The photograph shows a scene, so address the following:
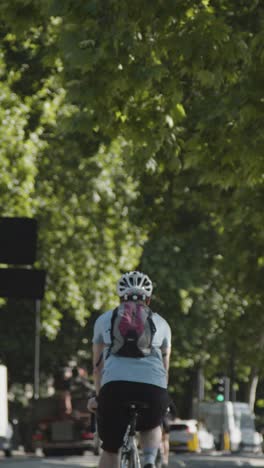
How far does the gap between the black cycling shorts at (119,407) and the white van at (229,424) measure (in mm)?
47292

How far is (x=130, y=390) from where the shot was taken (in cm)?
901

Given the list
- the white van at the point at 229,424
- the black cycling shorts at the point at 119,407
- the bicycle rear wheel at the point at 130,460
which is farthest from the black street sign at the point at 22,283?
the white van at the point at 229,424

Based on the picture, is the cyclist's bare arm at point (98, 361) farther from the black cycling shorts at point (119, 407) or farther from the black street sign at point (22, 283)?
the black street sign at point (22, 283)

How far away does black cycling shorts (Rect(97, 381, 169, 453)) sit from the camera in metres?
8.98

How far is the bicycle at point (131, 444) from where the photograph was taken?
29.2 feet

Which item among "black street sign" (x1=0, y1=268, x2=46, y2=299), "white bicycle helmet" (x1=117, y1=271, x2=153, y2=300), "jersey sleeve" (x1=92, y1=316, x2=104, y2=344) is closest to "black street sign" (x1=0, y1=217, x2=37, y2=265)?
"black street sign" (x1=0, y1=268, x2=46, y2=299)

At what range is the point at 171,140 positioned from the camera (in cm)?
1686

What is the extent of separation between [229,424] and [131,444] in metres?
51.2

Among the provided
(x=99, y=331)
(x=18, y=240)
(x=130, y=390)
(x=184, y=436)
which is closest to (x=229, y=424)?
(x=184, y=436)

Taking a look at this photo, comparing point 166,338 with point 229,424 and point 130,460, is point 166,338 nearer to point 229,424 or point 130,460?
point 130,460

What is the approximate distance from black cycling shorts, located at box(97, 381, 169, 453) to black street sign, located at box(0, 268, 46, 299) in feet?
16.6

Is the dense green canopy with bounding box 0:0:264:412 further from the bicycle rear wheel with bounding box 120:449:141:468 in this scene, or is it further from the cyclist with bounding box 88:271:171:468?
the bicycle rear wheel with bounding box 120:449:141:468

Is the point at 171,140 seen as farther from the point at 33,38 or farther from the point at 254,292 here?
the point at 254,292

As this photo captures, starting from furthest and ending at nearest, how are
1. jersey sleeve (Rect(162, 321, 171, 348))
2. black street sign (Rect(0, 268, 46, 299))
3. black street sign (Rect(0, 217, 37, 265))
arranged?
1. black street sign (Rect(0, 268, 46, 299))
2. black street sign (Rect(0, 217, 37, 265))
3. jersey sleeve (Rect(162, 321, 171, 348))
